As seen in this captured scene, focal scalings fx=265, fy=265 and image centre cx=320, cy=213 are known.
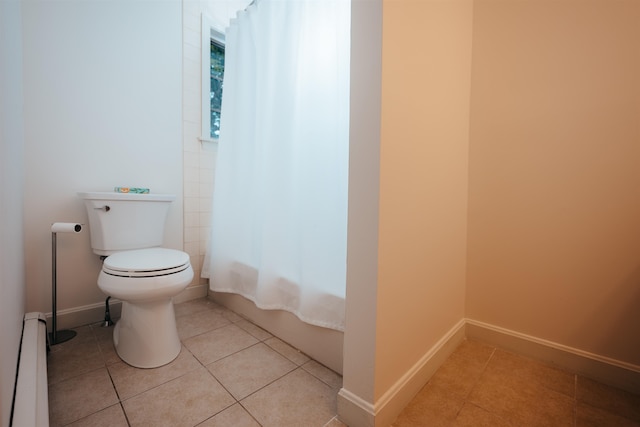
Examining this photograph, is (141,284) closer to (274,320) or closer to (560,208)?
(274,320)

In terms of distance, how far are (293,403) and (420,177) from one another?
36.7 inches

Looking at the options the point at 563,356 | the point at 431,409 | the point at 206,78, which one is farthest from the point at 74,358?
the point at 563,356

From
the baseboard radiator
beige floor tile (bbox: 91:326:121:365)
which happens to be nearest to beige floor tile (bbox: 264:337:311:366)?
beige floor tile (bbox: 91:326:121:365)

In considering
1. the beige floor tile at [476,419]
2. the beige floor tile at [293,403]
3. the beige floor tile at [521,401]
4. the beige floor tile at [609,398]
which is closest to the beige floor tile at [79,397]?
the beige floor tile at [293,403]

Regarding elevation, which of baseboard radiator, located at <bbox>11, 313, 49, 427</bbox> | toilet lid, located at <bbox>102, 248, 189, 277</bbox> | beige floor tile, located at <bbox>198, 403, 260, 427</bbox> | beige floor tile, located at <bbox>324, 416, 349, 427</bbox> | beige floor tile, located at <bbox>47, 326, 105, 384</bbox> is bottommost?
beige floor tile, located at <bbox>324, 416, 349, 427</bbox>

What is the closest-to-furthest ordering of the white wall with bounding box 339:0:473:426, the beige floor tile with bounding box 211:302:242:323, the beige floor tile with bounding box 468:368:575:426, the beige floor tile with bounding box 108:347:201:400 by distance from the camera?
the white wall with bounding box 339:0:473:426, the beige floor tile with bounding box 468:368:575:426, the beige floor tile with bounding box 108:347:201:400, the beige floor tile with bounding box 211:302:242:323

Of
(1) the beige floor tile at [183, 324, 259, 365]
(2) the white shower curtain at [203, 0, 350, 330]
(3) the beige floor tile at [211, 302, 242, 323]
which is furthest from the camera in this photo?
(3) the beige floor tile at [211, 302, 242, 323]

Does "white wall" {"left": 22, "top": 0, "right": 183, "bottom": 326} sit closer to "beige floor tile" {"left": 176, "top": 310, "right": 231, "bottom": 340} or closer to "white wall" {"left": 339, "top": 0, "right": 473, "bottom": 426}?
"beige floor tile" {"left": 176, "top": 310, "right": 231, "bottom": 340}

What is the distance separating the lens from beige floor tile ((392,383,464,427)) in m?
0.87

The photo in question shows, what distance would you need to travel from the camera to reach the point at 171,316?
48.0 inches

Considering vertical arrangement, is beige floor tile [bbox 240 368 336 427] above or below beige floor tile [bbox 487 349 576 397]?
below

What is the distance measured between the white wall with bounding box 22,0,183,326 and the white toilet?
0.66ft

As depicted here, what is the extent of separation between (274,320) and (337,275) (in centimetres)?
54

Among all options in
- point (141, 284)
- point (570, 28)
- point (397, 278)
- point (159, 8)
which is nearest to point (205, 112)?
point (159, 8)
